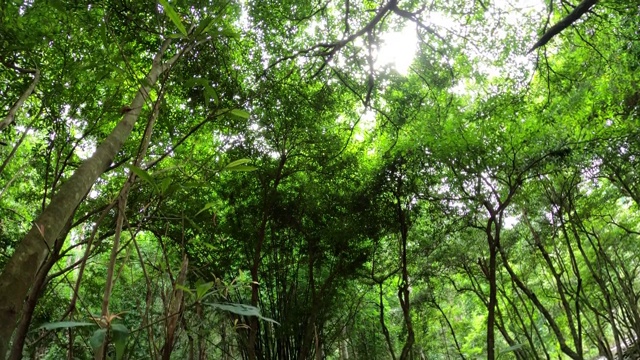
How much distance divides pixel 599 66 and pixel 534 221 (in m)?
3.40

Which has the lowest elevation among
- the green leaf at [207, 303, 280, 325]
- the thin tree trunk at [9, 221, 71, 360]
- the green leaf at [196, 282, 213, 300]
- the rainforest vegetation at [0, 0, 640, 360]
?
the green leaf at [207, 303, 280, 325]

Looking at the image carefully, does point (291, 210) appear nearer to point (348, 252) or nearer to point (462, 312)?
point (348, 252)

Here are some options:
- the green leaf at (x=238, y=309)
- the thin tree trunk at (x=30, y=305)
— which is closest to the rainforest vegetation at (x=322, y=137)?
the thin tree trunk at (x=30, y=305)

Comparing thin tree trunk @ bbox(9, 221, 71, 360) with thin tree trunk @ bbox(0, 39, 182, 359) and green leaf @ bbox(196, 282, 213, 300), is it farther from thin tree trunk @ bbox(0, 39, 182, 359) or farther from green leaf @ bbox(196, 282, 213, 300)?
green leaf @ bbox(196, 282, 213, 300)

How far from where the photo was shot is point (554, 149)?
13.1 feet

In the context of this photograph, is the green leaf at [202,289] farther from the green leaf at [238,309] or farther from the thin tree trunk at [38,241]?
the thin tree trunk at [38,241]

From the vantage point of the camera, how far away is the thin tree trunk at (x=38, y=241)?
83 centimetres

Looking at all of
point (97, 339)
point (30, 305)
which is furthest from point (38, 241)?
point (30, 305)

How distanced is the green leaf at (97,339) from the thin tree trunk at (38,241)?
9.6 inches

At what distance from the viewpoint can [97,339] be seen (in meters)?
0.67

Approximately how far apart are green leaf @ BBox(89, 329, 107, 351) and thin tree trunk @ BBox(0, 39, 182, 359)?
24 centimetres

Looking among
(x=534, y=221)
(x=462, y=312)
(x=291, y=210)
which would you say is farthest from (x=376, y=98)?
(x=462, y=312)

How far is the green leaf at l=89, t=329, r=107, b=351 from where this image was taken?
653mm

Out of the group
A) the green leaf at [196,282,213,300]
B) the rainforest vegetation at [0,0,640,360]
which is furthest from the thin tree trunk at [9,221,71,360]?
the rainforest vegetation at [0,0,640,360]
